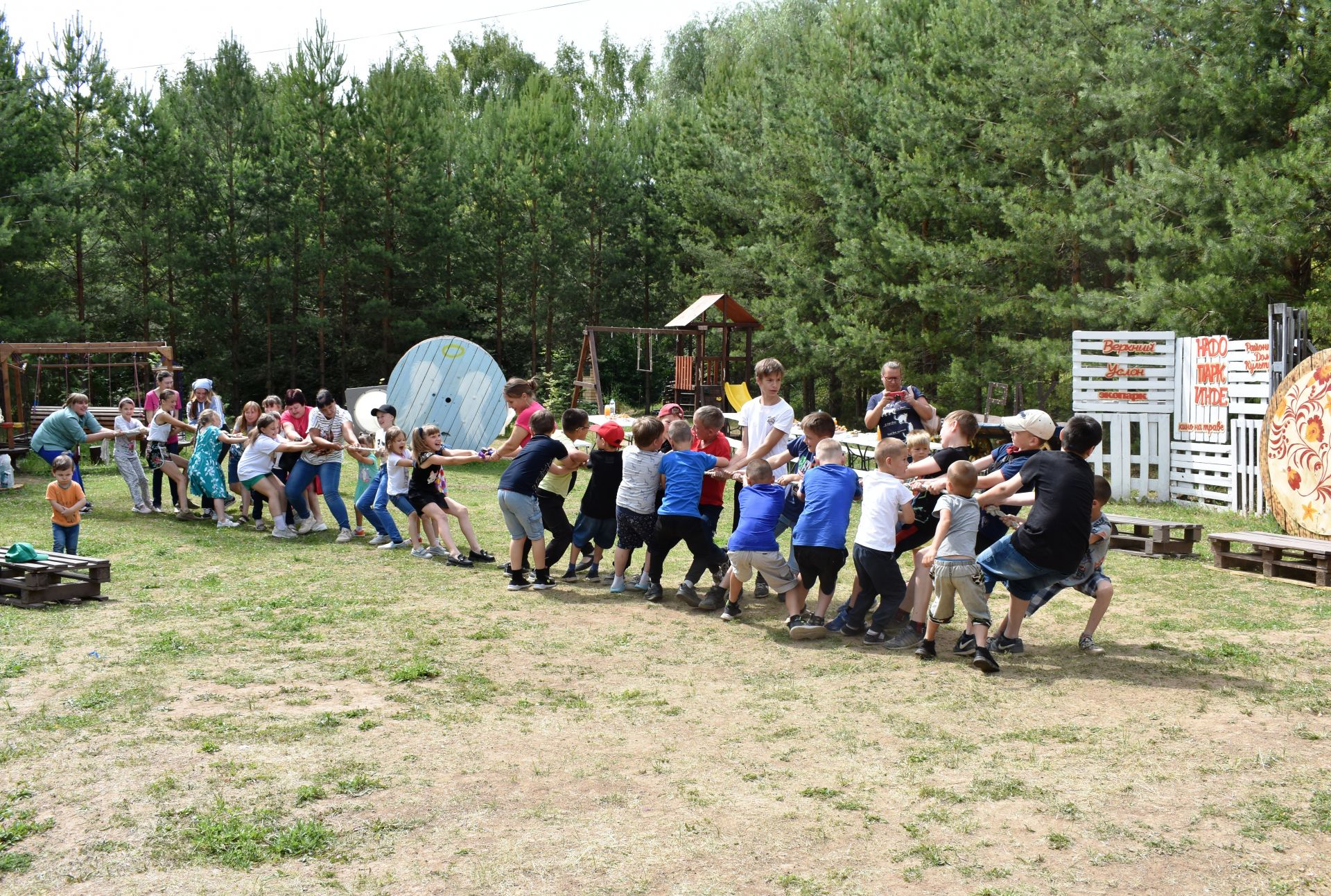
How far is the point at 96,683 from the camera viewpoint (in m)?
6.77

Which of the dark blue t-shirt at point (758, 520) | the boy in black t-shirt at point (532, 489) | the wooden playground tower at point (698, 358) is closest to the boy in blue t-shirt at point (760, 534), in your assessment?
the dark blue t-shirt at point (758, 520)

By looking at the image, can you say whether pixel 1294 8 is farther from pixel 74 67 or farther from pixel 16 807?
pixel 74 67

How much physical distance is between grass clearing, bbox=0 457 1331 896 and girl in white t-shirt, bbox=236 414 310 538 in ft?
11.7

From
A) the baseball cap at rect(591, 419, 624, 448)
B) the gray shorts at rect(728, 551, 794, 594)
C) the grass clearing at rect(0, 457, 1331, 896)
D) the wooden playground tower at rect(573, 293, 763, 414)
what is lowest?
the grass clearing at rect(0, 457, 1331, 896)

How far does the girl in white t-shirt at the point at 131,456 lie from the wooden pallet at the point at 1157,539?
11.7 m

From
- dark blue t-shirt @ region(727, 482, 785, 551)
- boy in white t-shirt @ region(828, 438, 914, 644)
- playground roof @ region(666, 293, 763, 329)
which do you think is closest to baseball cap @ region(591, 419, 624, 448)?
dark blue t-shirt @ region(727, 482, 785, 551)

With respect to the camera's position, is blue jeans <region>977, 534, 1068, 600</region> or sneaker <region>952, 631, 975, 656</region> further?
sneaker <region>952, 631, 975, 656</region>

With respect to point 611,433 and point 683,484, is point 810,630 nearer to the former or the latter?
point 683,484

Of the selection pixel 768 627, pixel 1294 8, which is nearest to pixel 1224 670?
pixel 768 627

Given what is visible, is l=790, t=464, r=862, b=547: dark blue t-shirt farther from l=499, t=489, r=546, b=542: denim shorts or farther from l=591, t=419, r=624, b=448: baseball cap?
l=499, t=489, r=546, b=542: denim shorts

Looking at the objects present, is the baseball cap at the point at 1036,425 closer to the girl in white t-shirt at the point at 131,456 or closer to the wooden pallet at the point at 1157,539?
the wooden pallet at the point at 1157,539

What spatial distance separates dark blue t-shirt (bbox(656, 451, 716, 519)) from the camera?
9.02 metres

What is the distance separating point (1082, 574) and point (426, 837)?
4798 mm

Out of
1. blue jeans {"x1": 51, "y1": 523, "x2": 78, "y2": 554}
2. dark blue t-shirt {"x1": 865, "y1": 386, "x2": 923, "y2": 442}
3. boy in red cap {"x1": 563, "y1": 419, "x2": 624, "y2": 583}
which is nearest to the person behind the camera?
boy in red cap {"x1": 563, "y1": 419, "x2": 624, "y2": 583}
